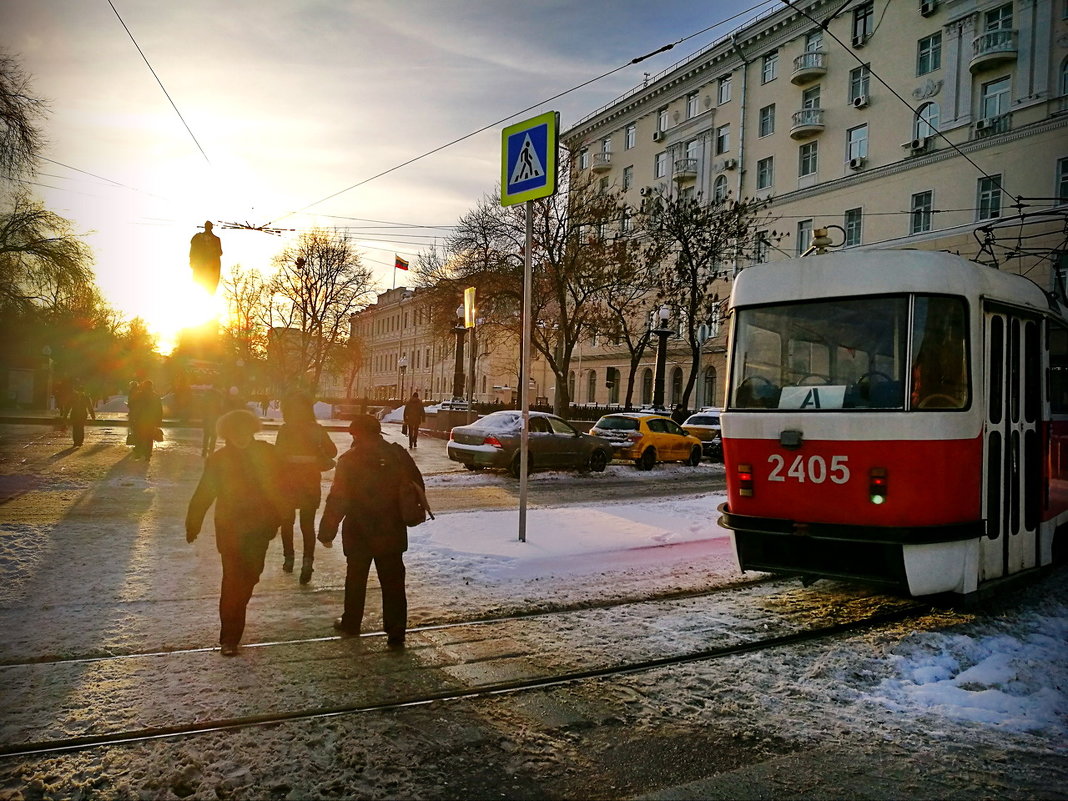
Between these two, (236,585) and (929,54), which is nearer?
(236,585)

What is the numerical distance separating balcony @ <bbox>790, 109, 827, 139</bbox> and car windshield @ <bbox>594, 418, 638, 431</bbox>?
88.9ft

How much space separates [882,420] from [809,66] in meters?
42.7

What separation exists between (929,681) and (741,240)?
3591 centimetres

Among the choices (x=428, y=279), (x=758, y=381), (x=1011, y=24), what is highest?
(x=1011, y=24)

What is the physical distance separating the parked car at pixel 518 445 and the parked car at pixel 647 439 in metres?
1.75

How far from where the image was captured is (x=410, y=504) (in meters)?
5.47

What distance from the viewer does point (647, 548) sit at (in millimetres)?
9977

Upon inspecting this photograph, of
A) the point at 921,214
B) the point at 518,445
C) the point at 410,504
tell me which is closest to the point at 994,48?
the point at 921,214

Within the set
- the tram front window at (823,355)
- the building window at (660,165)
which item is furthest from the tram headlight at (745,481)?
the building window at (660,165)

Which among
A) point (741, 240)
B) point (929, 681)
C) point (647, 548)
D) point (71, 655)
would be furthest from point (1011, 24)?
point (71, 655)

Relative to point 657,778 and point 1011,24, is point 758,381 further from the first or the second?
point 1011,24

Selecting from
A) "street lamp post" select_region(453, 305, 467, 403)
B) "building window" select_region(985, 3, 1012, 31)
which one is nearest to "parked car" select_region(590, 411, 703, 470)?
"street lamp post" select_region(453, 305, 467, 403)

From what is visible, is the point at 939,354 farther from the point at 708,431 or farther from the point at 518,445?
the point at 708,431

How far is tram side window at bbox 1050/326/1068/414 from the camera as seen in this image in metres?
7.82
